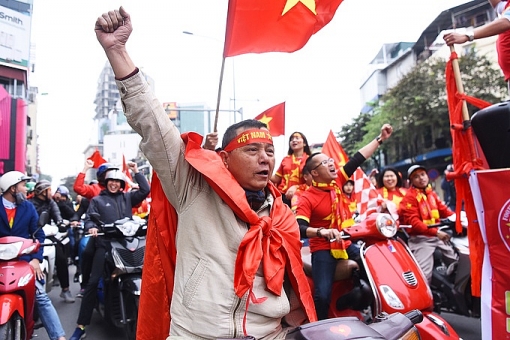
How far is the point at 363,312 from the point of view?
4086mm

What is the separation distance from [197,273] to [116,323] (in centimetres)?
324

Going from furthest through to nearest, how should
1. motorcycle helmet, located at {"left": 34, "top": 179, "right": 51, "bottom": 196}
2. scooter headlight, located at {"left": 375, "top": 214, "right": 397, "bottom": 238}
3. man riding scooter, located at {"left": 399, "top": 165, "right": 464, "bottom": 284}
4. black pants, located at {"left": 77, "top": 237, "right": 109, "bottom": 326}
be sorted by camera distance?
motorcycle helmet, located at {"left": 34, "top": 179, "right": 51, "bottom": 196} < man riding scooter, located at {"left": 399, "top": 165, "right": 464, "bottom": 284} < black pants, located at {"left": 77, "top": 237, "right": 109, "bottom": 326} < scooter headlight, located at {"left": 375, "top": 214, "right": 397, "bottom": 238}

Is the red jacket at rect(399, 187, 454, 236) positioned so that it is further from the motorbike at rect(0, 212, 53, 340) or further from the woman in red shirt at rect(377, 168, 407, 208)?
the motorbike at rect(0, 212, 53, 340)

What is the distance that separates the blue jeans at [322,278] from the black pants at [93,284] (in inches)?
90.7

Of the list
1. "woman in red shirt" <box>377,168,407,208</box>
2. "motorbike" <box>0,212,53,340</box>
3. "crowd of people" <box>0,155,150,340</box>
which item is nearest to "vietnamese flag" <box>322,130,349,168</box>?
"woman in red shirt" <box>377,168,407,208</box>

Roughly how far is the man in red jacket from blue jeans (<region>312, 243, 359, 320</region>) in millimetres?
1374

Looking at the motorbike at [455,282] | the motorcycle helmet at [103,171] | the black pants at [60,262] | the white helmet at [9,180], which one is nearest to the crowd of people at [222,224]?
the white helmet at [9,180]

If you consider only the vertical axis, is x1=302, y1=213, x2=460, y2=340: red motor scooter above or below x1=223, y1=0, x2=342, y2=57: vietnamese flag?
below

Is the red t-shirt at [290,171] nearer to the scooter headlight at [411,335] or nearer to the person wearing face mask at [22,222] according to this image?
the person wearing face mask at [22,222]

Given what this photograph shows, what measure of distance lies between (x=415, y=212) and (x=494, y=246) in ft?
7.66

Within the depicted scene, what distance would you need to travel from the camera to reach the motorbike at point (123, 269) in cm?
414

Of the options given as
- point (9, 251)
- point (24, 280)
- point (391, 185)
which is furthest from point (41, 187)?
point (391, 185)

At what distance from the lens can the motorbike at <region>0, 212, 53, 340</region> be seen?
135 inches

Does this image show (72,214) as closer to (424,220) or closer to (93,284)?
(93,284)
